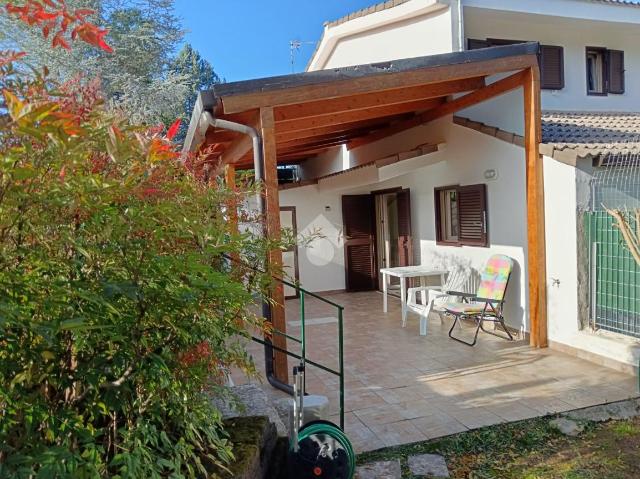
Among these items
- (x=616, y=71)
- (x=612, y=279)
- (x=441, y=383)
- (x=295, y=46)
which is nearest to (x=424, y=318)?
(x=441, y=383)

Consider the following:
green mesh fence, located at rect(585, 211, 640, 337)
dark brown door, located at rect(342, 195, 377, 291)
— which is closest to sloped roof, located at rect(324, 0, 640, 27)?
dark brown door, located at rect(342, 195, 377, 291)

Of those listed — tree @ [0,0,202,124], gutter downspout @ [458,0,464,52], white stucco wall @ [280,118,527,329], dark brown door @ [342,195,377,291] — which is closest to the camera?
white stucco wall @ [280,118,527,329]

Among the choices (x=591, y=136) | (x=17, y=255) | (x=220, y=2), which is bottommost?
(x=17, y=255)

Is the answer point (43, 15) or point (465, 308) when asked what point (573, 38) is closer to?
point (465, 308)

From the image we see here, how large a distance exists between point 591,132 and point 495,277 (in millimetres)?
2835

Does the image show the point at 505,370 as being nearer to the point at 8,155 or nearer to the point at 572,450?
the point at 572,450

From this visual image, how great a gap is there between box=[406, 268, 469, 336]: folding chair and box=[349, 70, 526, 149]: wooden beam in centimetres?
289

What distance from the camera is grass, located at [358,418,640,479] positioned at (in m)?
3.50

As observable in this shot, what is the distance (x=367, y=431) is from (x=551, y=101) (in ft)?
28.2

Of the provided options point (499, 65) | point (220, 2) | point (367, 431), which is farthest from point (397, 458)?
point (220, 2)

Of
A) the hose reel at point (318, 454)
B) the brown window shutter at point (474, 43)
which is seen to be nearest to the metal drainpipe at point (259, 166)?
the hose reel at point (318, 454)

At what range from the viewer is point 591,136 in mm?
7281

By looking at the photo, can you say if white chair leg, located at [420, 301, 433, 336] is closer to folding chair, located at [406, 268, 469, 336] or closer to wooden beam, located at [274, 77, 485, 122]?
folding chair, located at [406, 268, 469, 336]

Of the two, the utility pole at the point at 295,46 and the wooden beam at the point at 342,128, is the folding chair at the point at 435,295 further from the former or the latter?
the utility pole at the point at 295,46
